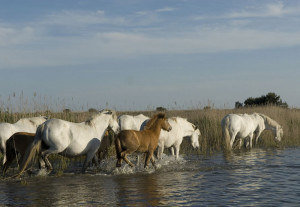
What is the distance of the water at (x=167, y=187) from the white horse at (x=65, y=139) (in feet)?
2.01

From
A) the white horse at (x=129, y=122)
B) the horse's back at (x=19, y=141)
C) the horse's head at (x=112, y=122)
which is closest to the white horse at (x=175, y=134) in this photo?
the white horse at (x=129, y=122)

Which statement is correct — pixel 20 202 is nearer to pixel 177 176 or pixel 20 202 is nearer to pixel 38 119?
pixel 177 176

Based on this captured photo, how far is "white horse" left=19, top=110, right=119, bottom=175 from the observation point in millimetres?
9320

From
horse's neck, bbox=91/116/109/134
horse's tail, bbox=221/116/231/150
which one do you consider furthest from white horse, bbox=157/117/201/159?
horse's neck, bbox=91/116/109/134

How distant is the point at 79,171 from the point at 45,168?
1153 mm

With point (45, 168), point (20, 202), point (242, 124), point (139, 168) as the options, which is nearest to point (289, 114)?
point (242, 124)

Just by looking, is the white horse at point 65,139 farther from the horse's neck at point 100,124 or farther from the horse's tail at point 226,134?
the horse's tail at point 226,134

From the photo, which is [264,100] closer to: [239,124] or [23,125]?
[239,124]

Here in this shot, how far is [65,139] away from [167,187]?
2742 millimetres

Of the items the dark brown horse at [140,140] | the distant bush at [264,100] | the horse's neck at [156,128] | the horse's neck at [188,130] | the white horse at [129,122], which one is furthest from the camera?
the distant bush at [264,100]

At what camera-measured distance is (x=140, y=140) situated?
1034 cm

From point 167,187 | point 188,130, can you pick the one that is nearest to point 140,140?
point 167,187

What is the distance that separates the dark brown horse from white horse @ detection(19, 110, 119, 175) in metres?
0.64

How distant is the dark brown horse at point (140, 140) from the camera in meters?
10.1
